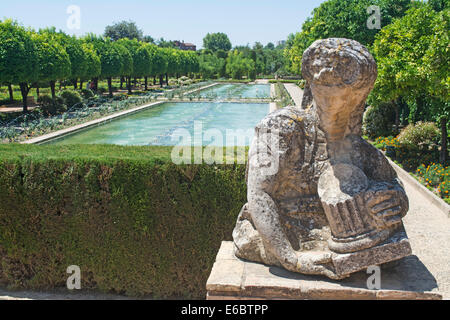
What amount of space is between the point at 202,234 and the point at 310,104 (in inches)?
131

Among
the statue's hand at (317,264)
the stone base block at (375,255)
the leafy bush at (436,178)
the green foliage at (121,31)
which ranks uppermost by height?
the green foliage at (121,31)

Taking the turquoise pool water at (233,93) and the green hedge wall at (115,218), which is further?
the turquoise pool water at (233,93)

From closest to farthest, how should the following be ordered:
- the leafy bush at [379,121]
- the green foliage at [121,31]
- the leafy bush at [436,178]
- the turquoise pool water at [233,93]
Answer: the leafy bush at [436,178]
the leafy bush at [379,121]
the turquoise pool water at [233,93]
the green foliage at [121,31]

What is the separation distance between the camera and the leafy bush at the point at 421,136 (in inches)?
563

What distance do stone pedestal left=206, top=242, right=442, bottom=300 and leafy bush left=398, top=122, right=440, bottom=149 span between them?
1173 centimetres

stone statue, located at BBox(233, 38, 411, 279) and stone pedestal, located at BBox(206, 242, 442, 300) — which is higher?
stone statue, located at BBox(233, 38, 411, 279)

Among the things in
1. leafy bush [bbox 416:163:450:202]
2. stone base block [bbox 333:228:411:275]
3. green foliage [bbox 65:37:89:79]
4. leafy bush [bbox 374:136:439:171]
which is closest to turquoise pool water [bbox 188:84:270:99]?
green foliage [bbox 65:37:89:79]

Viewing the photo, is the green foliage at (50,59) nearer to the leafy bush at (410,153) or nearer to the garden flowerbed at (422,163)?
the garden flowerbed at (422,163)

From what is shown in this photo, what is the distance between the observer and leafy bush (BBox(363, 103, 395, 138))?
17781 millimetres

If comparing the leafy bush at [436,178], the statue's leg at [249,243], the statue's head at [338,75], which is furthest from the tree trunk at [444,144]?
the statue's leg at [249,243]

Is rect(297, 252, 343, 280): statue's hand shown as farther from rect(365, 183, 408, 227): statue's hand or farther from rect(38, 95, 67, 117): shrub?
rect(38, 95, 67, 117): shrub

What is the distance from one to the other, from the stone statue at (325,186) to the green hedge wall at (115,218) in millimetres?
2460

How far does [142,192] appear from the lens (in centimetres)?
621
